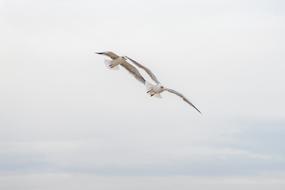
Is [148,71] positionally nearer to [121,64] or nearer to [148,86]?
[148,86]

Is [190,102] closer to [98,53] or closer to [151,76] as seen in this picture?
[151,76]

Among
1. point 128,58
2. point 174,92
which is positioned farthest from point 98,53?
point 174,92

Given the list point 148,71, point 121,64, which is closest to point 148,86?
point 148,71

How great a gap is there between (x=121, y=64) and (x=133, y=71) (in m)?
1.81

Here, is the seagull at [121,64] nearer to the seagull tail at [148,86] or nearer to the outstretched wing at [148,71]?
the seagull tail at [148,86]

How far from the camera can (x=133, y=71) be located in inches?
4139

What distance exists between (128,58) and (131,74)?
460 centimetres

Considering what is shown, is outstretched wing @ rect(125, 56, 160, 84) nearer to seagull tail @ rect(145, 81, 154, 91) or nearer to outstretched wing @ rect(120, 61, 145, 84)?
seagull tail @ rect(145, 81, 154, 91)

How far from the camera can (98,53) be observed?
9631 centimetres

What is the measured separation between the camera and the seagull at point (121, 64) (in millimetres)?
103312

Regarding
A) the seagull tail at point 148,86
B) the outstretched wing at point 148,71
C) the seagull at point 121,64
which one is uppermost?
the seagull at point 121,64

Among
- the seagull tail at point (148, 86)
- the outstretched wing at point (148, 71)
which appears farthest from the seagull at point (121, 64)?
the outstretched wing at point (148, 71)

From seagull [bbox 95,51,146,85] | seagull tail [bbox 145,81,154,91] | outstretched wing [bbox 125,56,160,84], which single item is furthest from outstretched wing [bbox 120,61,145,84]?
outstretched wing [bbox 125,56,160,84]

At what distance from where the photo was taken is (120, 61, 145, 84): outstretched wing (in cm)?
10406
